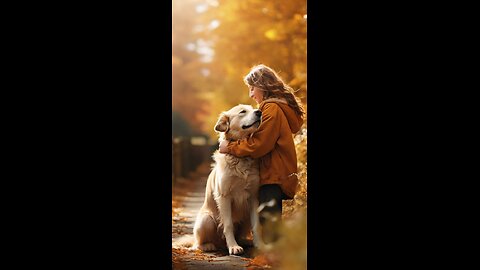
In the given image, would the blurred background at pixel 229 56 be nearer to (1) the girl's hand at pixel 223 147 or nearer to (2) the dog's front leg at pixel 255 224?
(1) the girl's hand at pixel 223 147

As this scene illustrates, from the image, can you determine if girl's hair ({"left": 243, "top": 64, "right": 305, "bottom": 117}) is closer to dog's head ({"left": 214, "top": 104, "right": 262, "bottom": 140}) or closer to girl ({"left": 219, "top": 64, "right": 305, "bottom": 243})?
girl ({"left": 219, "top": 64, "right": 305, "bottom": 243})

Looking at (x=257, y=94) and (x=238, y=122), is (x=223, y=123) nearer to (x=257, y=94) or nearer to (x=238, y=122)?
(x=238, y=122)

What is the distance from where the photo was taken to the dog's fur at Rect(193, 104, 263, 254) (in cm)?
448

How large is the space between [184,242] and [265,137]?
0.96 meters

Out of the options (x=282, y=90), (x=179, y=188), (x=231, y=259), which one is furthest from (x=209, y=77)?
(x=231, y=259)

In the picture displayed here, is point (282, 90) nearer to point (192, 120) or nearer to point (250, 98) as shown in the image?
point (250, 98)

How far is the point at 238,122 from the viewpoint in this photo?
4469mm

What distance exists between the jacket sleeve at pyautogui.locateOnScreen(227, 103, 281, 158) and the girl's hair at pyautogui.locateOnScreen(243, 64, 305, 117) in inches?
3.9

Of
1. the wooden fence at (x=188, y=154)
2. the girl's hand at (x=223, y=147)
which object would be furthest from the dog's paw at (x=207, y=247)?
the girl's hand at (x=223, y=147)

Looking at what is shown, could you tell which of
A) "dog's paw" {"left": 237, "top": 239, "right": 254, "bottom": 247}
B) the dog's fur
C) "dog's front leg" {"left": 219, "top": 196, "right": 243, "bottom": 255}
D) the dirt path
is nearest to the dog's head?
the dog's fur

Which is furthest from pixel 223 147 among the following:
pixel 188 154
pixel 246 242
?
pixel 246 242

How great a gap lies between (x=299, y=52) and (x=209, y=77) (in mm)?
654

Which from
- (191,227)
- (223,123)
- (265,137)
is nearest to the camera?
(265,137)

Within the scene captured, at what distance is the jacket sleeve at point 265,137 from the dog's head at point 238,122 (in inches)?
1.6
